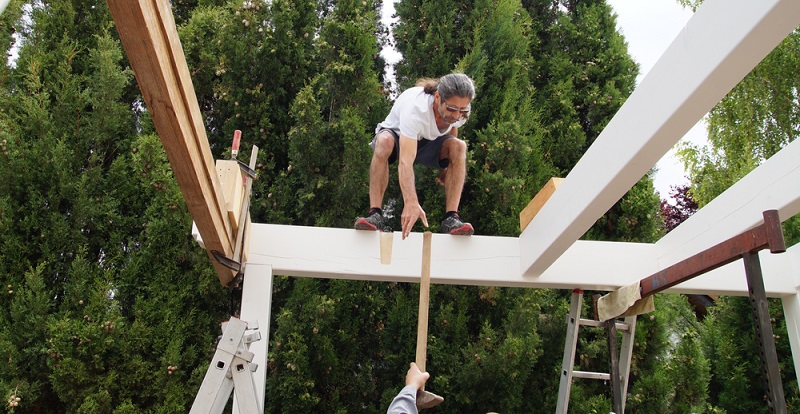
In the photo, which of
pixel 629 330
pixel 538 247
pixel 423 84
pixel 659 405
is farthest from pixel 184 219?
pixel 659 405

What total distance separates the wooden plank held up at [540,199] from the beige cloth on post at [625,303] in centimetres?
53

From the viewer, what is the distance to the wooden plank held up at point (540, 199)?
124 inches

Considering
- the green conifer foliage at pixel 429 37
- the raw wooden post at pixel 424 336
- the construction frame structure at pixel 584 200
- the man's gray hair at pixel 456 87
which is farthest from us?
the green conifer foliage at pixel 429 37

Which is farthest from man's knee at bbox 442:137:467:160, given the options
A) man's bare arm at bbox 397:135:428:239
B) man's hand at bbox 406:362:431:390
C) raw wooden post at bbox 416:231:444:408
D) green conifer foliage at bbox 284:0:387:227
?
man's hand at bbox 406:362:431:390

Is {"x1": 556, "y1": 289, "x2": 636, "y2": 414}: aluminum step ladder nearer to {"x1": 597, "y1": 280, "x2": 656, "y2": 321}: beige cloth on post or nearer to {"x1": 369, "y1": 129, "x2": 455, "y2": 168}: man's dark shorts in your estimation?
{"x1": 597, "y1": 280, "x2": 656, "y2": 321}: beige cloth on post

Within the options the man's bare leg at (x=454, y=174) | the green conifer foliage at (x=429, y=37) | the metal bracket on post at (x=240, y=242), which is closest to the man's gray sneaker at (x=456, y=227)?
the man's bare leg at (x=454, y=174)

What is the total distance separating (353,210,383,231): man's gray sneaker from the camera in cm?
322

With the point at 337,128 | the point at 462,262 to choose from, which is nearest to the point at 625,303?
the point at 462,262

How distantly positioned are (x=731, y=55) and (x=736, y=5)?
0.41 ft

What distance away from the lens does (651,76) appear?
2178mm

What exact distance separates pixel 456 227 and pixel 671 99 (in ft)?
4.87

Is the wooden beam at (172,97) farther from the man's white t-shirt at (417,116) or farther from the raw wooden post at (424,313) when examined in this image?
the man's white t-shirt at (417,116)

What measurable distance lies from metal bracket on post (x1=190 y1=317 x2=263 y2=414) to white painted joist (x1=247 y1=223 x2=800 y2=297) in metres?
0.92

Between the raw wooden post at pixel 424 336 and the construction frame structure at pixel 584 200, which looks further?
the raw wooden post at pixel 424 336
